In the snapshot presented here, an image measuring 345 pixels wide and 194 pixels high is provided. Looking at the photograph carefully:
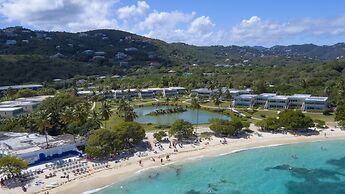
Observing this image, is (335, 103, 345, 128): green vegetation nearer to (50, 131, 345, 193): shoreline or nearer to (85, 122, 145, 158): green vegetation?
(50, 131, 345, 193): shoreline

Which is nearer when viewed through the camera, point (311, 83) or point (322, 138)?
point (322, 138)

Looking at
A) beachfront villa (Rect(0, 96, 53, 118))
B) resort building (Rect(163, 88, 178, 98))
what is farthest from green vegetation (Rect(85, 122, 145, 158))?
resort building (Rect(163, 88, 178, 98))

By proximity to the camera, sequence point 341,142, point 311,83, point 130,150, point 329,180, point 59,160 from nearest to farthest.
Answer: point 329,180 → point 59,160 → point 130,150 → point 341,142 → point 311,83

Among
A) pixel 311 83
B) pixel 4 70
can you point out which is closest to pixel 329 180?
pixel 311 83

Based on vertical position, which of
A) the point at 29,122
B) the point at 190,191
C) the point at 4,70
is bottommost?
the point at 190,191

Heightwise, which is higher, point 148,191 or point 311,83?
point 311,83

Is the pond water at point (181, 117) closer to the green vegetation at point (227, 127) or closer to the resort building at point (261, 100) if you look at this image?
the green vegetation at point (227, 127)

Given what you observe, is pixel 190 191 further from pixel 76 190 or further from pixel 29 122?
pixel 29 122
